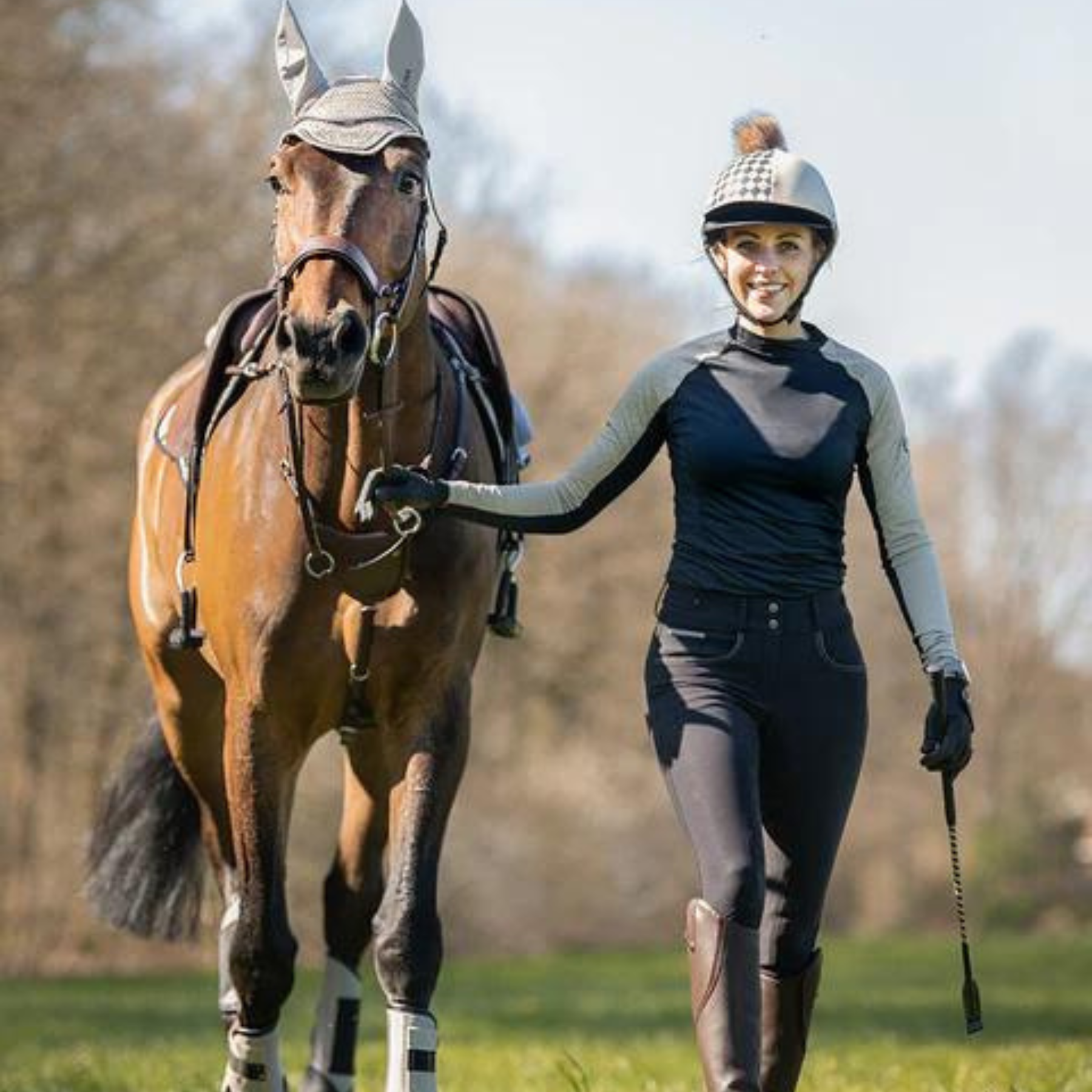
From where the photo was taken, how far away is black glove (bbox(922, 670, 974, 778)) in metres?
5.43

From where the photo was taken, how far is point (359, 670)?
6488 mm

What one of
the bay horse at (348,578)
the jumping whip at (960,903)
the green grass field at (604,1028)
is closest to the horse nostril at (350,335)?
the bay horse at (348,578)

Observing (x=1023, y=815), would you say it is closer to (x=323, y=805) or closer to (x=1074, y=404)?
(x=1074, y=404)

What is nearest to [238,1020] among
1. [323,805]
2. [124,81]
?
[124,81]

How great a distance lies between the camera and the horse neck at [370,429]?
6289 mm

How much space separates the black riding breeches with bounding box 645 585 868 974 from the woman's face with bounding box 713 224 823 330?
27.0 inches

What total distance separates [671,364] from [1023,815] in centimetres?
3497

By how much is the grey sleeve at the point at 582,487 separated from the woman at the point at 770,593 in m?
0.01

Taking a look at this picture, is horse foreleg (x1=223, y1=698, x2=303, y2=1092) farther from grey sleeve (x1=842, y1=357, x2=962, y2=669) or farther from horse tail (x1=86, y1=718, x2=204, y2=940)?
horse tail (x1=86, y1=718, x2=204, y2=940)

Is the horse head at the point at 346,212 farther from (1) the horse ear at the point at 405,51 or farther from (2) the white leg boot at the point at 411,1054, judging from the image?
(2) the white leg boot at the point at 411,1054

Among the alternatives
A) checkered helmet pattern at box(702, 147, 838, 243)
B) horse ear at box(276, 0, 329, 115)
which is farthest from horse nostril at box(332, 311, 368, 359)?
horse ear at box(276, 0, 329, 115)

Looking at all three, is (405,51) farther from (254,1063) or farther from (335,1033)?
(335,1033)

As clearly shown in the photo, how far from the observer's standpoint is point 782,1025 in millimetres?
5777

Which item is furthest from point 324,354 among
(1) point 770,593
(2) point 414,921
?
(2) point 414,921
